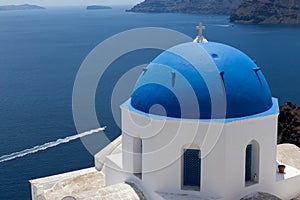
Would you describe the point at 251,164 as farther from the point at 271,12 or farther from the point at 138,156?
the point at 271,12

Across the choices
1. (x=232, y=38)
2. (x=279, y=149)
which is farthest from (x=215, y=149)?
(x=232, y=38)

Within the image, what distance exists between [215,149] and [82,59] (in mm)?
60797

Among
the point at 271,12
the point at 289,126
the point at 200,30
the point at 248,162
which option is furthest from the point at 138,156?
the point at 271,12

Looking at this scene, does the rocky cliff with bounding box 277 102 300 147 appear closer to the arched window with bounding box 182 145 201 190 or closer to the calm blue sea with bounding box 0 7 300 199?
the calm blue sea with bounding box 0 7 300 199

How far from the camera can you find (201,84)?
11352 mm

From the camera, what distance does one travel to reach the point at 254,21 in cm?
12962

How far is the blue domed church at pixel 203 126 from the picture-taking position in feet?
36.9

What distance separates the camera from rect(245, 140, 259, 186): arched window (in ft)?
39.3

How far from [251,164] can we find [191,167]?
172 centimetres

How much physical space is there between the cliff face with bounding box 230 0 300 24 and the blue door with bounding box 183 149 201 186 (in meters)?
122

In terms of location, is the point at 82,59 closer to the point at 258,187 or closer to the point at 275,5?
the point at 258,187

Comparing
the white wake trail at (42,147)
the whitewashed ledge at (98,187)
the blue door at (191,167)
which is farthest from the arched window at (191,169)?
the white wake trail at (42,147)

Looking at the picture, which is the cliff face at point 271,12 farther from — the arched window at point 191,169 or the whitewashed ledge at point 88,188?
the arched window at point 191,169

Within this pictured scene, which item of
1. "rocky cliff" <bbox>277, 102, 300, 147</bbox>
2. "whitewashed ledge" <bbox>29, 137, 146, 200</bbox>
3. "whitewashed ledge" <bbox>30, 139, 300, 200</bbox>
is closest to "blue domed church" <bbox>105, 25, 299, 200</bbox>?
"whitewashed ledge" <bbox>30, 139, 300, 200</bbox>
